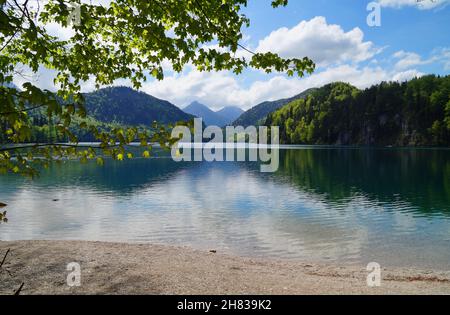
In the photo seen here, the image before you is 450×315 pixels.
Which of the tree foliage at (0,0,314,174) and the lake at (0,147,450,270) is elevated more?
the tree foliage at (0,0,314,174)

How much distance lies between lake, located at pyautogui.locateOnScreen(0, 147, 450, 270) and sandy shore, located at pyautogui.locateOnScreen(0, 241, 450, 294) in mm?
4585

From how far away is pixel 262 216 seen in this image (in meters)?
40.4

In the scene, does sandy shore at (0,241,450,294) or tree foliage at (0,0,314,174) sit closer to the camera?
tree foliage at (0,0,314,174)

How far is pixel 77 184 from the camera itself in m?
71.2

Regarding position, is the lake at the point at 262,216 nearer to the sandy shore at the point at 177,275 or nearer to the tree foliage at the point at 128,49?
the sandy shore at the point at 177,275

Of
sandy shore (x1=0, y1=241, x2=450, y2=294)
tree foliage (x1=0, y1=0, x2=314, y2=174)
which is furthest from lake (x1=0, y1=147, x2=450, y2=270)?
tree foliage (x1=0, y1=0, x2=314, y2=174)

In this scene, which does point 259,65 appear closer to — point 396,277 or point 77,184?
point 396,277

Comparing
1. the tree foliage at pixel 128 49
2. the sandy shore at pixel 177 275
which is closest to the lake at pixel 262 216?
the sandy shore at pixel 177 275

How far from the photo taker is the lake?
28.3 meters

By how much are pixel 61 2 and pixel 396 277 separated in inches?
815

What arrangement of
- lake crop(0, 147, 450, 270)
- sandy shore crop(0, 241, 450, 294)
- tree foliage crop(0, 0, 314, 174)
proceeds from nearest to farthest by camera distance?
tree foliage crop(0, 0, 314, 174)
sandy shore crop(0, 241, 450, 294)
lake crop(0, 147, 450, 270)

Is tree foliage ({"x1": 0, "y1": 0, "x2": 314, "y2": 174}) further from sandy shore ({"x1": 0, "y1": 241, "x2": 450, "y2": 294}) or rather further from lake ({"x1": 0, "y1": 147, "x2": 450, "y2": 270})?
lake ({"x1": 0, "y1": 147, "x2": 450, "y2": 270})
